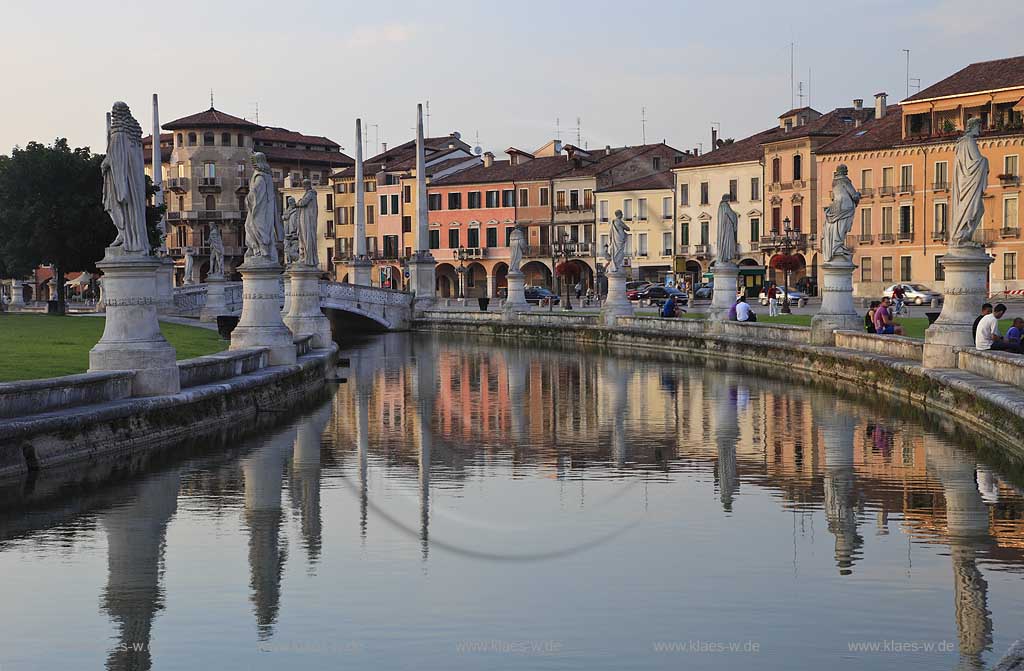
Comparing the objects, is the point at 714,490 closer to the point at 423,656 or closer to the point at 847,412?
the point at 423,656

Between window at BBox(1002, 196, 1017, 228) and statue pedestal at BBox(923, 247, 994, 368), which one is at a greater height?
window at BBox(1002, 196, 1017, 228)

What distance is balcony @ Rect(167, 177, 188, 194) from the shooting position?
108875 mm

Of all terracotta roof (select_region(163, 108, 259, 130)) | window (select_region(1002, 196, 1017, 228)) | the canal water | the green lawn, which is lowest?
the canal water

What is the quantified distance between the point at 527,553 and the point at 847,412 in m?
11.4

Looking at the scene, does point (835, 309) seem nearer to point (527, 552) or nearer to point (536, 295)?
point (527, 552)

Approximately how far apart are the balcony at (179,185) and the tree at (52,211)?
49742 mm

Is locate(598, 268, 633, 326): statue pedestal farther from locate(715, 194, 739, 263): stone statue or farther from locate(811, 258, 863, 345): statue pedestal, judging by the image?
locate(811, 258, 863, 345): statue pedestal

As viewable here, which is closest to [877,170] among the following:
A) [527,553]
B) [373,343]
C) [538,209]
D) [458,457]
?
[538,209]

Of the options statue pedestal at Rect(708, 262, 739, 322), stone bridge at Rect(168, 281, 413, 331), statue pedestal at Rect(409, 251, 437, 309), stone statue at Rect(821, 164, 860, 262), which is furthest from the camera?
statue pedestal at Rect(409, 251, 437, 309)

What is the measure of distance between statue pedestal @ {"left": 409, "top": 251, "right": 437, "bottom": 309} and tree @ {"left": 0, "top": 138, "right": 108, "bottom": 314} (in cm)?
1326

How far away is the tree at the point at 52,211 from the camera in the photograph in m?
57.9

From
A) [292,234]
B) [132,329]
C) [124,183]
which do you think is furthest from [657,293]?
[132,329]

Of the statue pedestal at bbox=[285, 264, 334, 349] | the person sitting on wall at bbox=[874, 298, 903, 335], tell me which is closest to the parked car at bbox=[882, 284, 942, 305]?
the statue pedestal at bbox=[285, 264, 334, 349]

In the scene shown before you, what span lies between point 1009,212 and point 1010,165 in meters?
2.33
